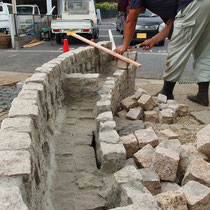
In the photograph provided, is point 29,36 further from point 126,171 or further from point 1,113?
point 126,171

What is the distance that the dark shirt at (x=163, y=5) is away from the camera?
14.0 feet

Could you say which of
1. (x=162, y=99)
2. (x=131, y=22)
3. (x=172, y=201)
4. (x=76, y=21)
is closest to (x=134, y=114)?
(x=162, y=99)

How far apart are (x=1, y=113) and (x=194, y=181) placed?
313cm

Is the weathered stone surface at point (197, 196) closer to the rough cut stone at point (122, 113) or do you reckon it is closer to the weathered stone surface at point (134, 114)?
the weathered stone surface at point (134, 114)

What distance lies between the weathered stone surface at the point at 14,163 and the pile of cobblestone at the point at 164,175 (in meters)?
0.58

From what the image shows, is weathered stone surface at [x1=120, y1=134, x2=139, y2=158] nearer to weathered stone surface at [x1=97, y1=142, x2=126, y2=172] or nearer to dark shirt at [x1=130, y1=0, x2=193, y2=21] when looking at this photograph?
weathered stone surface at [x1=97, y1=142, x2=126, y2=172]

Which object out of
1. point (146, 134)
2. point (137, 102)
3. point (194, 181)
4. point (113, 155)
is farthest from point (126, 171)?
point (137, 102)

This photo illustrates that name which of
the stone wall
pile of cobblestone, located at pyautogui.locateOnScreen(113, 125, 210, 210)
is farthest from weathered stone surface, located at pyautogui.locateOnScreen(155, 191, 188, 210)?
the stone wall

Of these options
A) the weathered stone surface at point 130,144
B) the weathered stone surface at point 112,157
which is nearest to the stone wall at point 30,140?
the weathered stone surface at point 112,157

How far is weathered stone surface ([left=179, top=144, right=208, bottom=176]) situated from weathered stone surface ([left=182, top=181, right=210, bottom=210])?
494 mm

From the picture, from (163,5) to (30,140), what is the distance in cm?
358

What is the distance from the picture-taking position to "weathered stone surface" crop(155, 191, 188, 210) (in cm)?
194

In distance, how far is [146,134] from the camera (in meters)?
3.17

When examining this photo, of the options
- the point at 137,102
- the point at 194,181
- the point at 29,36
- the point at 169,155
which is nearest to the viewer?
the point at 194,181
